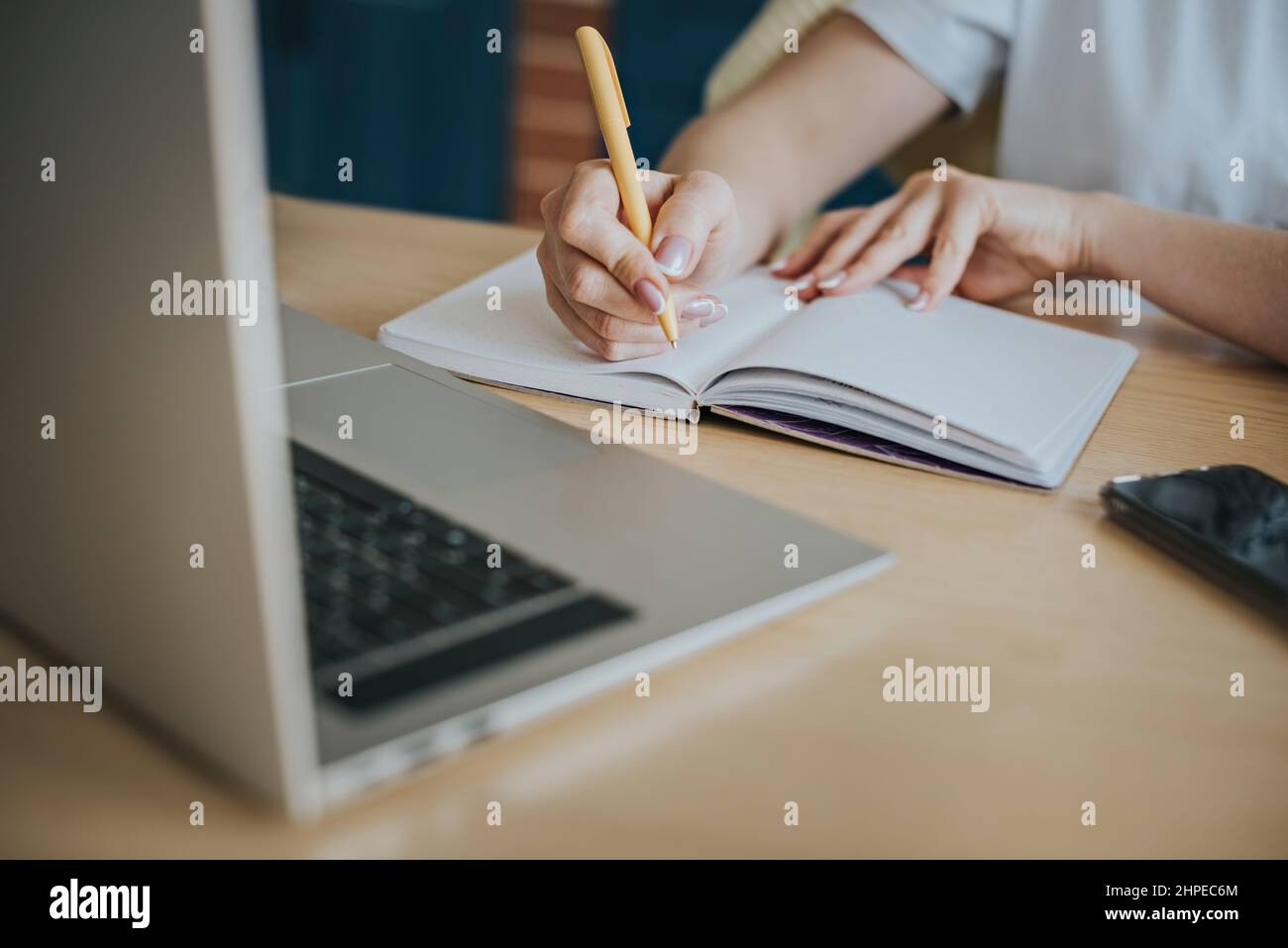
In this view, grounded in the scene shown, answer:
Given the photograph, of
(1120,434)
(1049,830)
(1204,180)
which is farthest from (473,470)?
(1204,180)

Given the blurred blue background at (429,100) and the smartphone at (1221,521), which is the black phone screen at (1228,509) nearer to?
the smartphone at (1221,521)

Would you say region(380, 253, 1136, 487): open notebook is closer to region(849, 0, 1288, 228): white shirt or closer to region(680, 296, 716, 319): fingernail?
region(680, 296, 716, 319): fingernail

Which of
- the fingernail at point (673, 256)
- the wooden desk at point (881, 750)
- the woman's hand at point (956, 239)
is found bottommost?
the wooden desk at point (881, 750)

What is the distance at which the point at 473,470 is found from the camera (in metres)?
0.57

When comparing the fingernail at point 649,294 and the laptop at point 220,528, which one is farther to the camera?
the fingernail at point 649,294

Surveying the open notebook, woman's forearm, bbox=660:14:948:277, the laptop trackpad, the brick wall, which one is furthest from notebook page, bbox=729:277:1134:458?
the brick wall

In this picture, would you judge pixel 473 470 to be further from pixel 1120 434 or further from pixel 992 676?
pixel 1120 434

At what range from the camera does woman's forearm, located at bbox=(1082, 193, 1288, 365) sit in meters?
0.86

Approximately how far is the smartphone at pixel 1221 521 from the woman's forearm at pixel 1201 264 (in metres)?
0.28

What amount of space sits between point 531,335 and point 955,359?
0.90ft

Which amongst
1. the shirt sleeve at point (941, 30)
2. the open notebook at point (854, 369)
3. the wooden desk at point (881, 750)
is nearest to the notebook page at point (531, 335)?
the open notebook at point (854, 369)

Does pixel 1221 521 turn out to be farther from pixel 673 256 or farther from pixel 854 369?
pixel 673 256

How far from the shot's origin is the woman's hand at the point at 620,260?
73 centimetres
